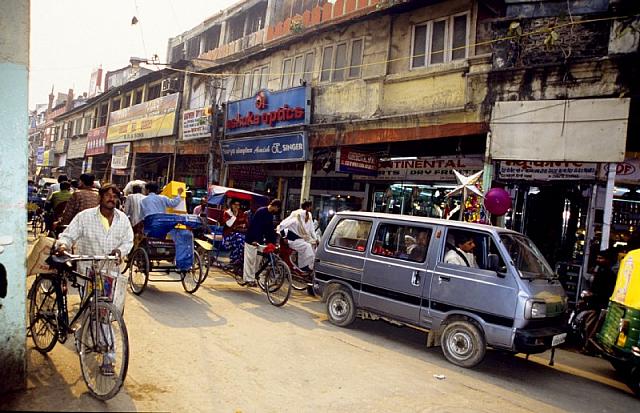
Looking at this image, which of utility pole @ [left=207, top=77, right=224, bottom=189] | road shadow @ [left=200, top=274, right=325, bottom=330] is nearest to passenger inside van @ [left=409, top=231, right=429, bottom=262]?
road shadow @ [left=200, top=274, right=325, bottom=330]

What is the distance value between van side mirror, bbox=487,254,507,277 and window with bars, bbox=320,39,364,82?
8.38 meters

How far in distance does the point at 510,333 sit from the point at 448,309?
2.71 ft

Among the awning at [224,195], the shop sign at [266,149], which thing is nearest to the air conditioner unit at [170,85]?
the shop sign at [266,149]

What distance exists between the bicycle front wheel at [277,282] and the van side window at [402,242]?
198cm

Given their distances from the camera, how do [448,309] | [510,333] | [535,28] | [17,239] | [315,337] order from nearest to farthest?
[17,239]
[510,333]
[448,309]
[315,337]
[535,28]

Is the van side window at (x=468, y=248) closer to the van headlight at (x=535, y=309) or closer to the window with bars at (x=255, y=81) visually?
the van headlight at (x=535, y=309)

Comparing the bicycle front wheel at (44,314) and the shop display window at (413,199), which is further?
the shop display window at (413,199)

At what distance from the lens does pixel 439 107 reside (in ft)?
33.2

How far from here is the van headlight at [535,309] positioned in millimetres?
5090

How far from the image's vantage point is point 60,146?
3919 cm

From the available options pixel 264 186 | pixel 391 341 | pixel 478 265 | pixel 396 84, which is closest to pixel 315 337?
pixel 391 341

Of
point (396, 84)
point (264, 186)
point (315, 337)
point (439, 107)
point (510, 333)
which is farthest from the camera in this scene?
point (264, 186)

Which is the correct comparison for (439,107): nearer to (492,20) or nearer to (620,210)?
(492,20)

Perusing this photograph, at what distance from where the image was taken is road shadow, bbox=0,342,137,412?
3.36m
